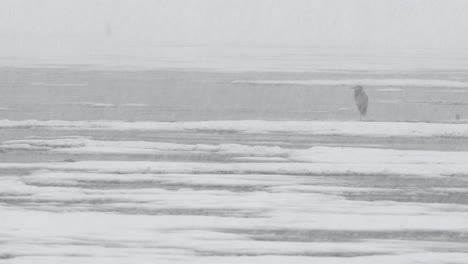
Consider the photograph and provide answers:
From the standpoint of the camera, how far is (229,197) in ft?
33.2

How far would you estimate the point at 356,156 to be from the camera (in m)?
13.1

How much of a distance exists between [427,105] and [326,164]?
851 cm

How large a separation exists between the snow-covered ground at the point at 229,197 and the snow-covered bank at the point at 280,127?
269 mm

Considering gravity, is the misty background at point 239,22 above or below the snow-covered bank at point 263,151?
above

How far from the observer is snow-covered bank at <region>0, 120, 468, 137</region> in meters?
15.9

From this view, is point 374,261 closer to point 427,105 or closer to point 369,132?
point 369,132

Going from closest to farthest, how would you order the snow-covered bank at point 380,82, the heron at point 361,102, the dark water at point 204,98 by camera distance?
the heron at point 361,102
the dark water at point 204,98
the snow-covered bank at point 380,82

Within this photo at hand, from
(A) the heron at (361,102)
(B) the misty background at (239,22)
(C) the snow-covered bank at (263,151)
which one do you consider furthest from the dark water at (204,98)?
(B) the misty background at (239,22)

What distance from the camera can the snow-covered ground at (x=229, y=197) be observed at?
8.07 metres

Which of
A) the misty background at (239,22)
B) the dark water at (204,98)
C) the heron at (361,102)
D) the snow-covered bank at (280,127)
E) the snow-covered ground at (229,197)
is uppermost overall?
the misty background at (239,22)

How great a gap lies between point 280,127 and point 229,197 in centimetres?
642

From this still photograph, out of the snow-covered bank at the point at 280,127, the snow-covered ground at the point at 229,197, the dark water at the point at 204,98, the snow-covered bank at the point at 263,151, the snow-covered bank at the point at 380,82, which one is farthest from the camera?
the snow-covered bank at the point at 380,82

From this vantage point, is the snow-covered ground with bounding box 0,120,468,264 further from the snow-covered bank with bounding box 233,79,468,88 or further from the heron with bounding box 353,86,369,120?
the snow-covered bank with bounding box 233,79,468,88

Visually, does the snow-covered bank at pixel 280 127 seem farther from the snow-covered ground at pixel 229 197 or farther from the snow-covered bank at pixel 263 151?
the snow-covered bank at pixel 263 151
